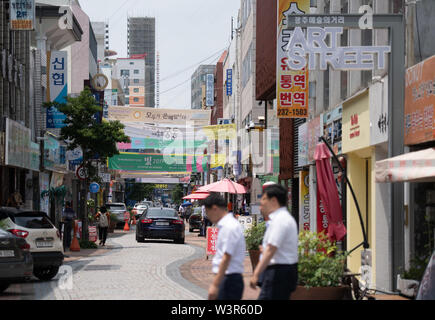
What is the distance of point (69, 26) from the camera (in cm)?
4222

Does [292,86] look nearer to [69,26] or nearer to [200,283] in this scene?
[200,283]

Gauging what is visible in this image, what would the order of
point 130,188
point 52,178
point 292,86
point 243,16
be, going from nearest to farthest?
point 292,86
point 52,178
point 243,16
point 130,188

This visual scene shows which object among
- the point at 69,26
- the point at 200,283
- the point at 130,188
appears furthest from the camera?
the point at 130,188

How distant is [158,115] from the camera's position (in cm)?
4828

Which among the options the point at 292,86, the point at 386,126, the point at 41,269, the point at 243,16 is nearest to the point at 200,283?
the point at 41,269

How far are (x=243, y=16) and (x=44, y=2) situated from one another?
15.0m

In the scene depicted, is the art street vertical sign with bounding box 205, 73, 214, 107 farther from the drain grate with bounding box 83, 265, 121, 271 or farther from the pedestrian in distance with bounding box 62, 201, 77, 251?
the drain grate with bounding box 83, 265, 121, 271

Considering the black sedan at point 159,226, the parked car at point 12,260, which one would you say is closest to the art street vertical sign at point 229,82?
the black sedan at point 159,226

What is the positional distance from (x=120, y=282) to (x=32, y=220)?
2798 mm

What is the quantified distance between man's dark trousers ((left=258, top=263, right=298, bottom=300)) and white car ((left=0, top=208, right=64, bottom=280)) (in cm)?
1068

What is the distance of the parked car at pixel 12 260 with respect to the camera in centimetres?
1514

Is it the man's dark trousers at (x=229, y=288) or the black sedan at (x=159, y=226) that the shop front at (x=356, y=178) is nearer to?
the man's dark trousers at (x=229, y=288)

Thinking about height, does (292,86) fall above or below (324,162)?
above

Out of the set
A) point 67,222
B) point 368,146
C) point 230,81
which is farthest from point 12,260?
point 230,81
